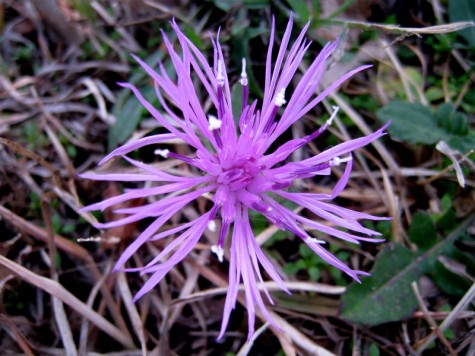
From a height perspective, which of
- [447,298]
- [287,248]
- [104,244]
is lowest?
[104,244]

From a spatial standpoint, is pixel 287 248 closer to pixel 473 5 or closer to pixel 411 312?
pixel 411 312

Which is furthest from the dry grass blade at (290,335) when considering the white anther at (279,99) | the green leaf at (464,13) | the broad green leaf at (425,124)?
the green leaf at (464,13)

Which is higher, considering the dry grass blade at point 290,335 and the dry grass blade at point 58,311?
the dry grass blade at point 290,335

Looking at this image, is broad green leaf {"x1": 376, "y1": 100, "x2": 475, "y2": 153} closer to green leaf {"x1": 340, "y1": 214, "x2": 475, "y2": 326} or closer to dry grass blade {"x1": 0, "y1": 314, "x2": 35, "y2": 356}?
green leaf {"x1": 340, "y1": 214, "x2": 475, "y2": 326}

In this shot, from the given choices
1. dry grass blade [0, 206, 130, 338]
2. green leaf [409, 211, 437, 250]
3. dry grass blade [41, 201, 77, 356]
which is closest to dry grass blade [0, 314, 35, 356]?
dry grass blade [41, 201, 77, 356]

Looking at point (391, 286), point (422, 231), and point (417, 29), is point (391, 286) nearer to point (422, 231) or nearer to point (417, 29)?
point (422, 231)

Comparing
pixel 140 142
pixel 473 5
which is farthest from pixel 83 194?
pixel 473 5

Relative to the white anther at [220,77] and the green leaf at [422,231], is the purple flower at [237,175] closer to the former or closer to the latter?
the white anther at [220,77]
